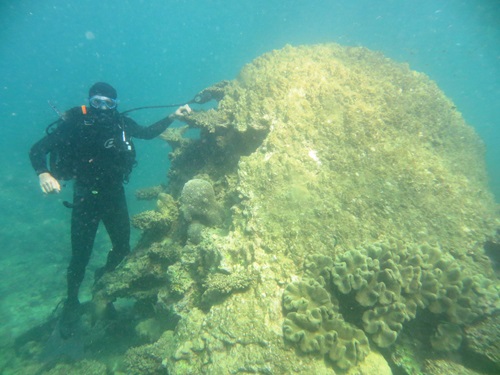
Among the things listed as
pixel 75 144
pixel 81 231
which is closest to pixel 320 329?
pixel 81 231

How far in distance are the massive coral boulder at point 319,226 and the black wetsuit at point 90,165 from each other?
5.42 feet

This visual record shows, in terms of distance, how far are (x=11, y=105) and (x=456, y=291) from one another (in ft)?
638

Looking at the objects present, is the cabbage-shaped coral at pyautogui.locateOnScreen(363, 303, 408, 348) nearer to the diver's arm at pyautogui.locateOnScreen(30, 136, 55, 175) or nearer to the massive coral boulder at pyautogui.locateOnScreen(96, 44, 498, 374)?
the massive coral boulder at pyautogui.locateOnScreen(96, 44, 498, 374)

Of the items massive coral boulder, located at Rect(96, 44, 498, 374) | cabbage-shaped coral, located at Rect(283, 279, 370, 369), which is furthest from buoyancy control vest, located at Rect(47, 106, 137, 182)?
cabbage-shaped coral, located at Rect(283, 279, 370, 369)

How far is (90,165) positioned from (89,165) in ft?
0.07

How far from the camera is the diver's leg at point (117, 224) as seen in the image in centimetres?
646

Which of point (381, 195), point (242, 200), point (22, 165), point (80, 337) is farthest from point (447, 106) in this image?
point (22, 165)

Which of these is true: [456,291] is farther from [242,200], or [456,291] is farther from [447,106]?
[447,106]

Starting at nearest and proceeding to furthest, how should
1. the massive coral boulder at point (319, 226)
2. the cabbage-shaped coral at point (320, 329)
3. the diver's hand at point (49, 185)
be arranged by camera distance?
1. the cabbage-shaped coral at point (320, 329)
2. the massive coral boulder at point (319, 226)
3. the diver's hand at point (49, 185)

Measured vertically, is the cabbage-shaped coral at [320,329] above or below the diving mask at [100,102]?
below

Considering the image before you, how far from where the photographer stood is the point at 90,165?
594cm

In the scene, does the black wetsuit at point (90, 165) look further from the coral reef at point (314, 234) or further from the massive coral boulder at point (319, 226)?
the massive coral boulder at point (319, 226)

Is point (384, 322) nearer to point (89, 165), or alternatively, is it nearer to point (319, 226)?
point (319, 226)

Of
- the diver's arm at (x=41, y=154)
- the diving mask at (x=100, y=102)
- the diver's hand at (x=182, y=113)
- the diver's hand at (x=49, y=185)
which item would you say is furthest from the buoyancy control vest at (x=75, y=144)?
the diver's hand at (x=182, y=113)
